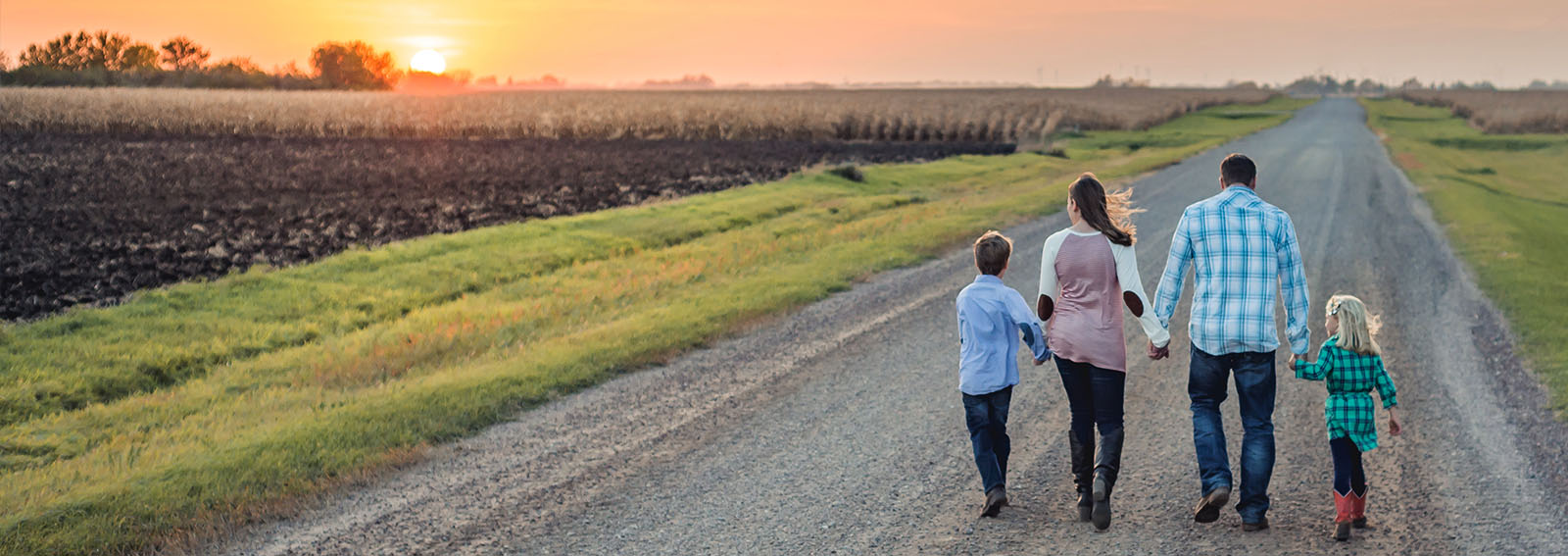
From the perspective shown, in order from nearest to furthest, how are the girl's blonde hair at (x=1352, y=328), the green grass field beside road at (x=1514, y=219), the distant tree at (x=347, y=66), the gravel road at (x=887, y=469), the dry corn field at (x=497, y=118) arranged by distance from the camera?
1. the girl's blonde hair at (x=1352, y=328)
2. the gravel road at (x=887, y=469)
3. the green grass field beside road at (x=1514, y=219)
4. the dry corn field at (x=497, y=118)
5. the distant tree at (x=347, y=66)

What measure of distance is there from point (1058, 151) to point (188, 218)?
3191 centimetres

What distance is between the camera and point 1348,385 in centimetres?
541

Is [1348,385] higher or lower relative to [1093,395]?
higher

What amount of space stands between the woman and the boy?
17 centimetres

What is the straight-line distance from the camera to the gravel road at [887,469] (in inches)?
224

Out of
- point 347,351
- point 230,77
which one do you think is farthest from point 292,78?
point 347,351

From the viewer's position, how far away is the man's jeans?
5.45 metres

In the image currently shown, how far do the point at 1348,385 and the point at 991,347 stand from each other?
1830 mm

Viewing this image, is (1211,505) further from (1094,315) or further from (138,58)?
(138,58)

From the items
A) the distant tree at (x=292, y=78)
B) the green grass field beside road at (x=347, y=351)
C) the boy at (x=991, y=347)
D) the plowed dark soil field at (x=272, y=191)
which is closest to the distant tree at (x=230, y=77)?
the distant tree at (x=292, y=78)

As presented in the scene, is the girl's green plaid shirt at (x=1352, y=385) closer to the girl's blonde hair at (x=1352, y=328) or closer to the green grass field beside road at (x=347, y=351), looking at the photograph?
the girl's blonde hair at (x=1352, y=328)

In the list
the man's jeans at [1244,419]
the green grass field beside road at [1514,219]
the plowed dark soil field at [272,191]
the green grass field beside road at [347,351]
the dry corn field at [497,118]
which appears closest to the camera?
the man's jeans at [1244,419]

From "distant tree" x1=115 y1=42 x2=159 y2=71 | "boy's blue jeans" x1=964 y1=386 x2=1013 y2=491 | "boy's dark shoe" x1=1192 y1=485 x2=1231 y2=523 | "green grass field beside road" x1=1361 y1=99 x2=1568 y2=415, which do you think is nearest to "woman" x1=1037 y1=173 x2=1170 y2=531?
"boy's blue jeans" x1=964 y1=386 x2=1013 y2=491

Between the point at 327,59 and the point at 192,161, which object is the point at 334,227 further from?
the point at 327,59
